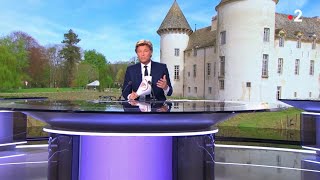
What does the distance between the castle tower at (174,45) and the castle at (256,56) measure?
241 cm

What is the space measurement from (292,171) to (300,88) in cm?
3765

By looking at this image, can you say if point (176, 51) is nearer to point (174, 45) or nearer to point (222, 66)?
point (174, 45)

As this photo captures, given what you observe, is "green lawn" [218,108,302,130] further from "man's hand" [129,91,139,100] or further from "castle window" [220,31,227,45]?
"man's hand" [129,91,139,100]

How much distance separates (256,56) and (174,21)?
1680cm

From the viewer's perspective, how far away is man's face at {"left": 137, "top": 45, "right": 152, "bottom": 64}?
14.6ft

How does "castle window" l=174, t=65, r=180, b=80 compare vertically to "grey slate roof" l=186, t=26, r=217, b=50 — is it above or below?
below

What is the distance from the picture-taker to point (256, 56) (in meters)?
37.0

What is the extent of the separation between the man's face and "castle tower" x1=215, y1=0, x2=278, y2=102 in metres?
33.8

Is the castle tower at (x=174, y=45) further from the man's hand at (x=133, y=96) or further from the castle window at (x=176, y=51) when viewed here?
the man's hand at (x=133, y=96)

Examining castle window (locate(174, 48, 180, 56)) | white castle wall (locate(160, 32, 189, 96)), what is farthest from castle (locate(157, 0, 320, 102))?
castle window (locate(174, 48, 180, 56))

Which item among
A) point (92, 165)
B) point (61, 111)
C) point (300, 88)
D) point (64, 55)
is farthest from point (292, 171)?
point (64, 55)

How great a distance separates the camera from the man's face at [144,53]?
176 inches

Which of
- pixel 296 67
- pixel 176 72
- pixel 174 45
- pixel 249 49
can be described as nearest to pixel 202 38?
pixel 174 45

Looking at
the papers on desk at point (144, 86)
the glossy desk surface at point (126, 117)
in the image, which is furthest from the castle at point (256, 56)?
the glossy desk surface at point (126, 117)
